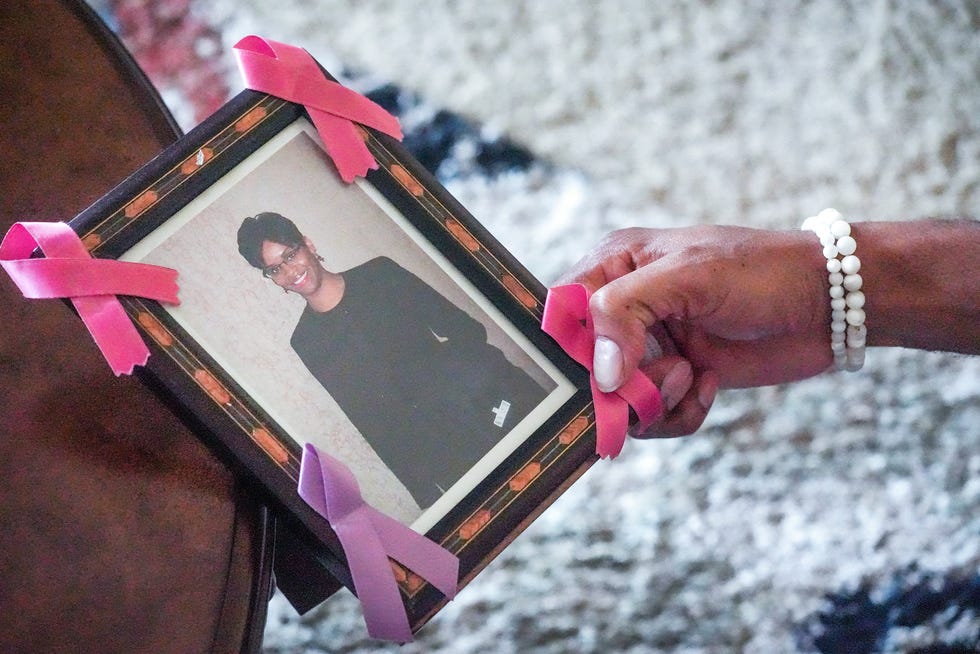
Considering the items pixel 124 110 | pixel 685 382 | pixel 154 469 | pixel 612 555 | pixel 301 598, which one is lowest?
pixel 612 555

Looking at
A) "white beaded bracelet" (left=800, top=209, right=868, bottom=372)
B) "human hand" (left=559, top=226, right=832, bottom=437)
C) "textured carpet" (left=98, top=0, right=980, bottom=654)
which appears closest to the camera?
"human hand" (left=559, top=226, right=832, bottom=437)

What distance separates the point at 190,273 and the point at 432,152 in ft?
1.80

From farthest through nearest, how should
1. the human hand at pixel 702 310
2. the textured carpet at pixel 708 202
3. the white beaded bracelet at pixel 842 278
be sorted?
the textured carpet at pixel 708 202 → the white beaded bracelet at pixel 842 278 → the human hand at pixel 702 310

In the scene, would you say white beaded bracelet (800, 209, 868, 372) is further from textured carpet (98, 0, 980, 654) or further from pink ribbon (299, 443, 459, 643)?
pink ribbon (299, 443, 459, 643)

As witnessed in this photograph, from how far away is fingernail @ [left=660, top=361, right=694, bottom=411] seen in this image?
2.58 feet

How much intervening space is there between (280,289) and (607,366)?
215 mm

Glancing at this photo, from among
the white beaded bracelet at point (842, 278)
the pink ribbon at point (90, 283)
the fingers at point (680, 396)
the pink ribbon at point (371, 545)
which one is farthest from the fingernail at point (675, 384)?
the pink ribbon at point (90, 283)

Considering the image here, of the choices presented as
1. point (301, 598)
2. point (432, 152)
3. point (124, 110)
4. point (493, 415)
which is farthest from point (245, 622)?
point (432, 152)

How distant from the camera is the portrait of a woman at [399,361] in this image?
576mm

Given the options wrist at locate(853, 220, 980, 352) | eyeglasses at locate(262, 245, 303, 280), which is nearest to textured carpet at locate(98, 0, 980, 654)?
wrist at locate(853, 220, 980, 352)

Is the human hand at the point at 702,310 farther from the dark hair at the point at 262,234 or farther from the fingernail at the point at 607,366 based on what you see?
the dark hair at the point at 262,234

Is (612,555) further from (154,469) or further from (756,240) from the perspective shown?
(154,469)

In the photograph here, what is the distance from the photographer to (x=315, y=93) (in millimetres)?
615

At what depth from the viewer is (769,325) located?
0.78 meters
